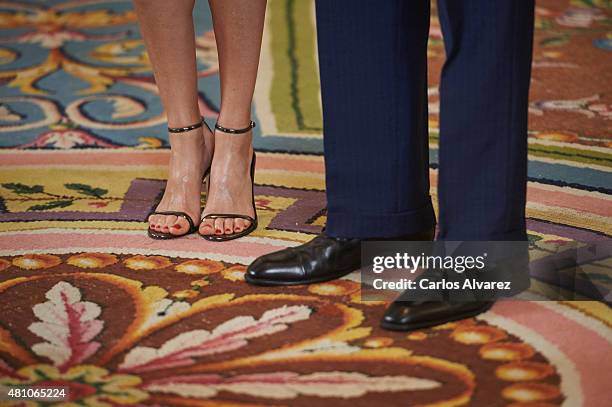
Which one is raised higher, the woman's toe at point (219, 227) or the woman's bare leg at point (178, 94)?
the woman's bare leg at point (178, 94)

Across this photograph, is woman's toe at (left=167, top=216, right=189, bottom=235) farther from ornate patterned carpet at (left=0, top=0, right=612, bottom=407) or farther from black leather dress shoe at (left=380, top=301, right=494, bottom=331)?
black leather dress shoe at (left=380, top=301, right=494, bottom=331)

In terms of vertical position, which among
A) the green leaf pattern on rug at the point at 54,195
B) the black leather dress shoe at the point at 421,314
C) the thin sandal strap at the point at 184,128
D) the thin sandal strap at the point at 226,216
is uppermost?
the thin sandal strap at the point at 184,128

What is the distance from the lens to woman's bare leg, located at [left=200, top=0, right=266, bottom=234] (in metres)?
1.27

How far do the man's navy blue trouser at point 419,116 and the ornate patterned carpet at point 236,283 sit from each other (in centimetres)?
11

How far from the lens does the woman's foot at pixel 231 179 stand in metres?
1.31

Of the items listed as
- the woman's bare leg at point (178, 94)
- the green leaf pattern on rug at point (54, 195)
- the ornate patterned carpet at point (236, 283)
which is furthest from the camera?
the green leaf pattern on rug at point (54, 195)

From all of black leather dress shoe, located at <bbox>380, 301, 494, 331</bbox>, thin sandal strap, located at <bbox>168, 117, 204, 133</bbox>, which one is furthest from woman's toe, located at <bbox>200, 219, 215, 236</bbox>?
black leather dress shoe, located at <bbox>380, 301, 494, 331</bbox>

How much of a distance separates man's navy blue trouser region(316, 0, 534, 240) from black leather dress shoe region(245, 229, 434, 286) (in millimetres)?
17

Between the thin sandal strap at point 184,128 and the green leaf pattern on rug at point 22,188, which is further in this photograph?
the green leaf pattern on rug at point 22,188

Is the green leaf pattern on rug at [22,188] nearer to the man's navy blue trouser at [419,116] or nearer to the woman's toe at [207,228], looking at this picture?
the woman's toe at [207,228]

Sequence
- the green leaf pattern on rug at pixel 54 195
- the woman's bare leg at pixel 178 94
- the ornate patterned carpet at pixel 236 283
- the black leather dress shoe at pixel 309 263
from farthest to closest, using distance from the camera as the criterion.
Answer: the green leaf pattern on rug at pixel 54 195 < the woman's bare leg at pixel 178 94 < the black leather dress shoe at pixel 309 263 < the ornate patterned carpet at pixel 236 283

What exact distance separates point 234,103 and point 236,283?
30 centimetres

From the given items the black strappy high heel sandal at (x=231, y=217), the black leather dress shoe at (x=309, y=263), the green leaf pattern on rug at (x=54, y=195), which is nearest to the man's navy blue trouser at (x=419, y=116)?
the black leather dress shoe at (x=309, y=263)

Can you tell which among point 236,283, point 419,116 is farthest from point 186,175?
point 419,116
